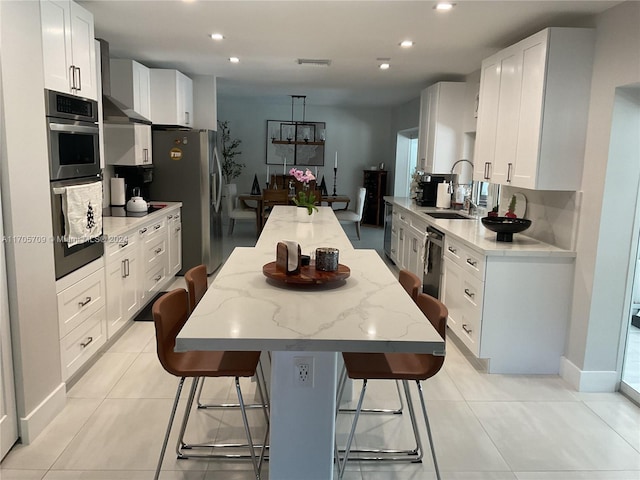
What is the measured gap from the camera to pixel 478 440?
2.67 m

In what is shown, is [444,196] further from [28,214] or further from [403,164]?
[28,214]

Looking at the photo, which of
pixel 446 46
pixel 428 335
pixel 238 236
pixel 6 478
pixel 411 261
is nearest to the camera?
pixel 428 335

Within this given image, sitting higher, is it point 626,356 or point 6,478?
point 626,356

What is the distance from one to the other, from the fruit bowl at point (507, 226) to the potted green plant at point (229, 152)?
710 centimetres

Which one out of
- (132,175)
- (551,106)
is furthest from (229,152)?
(551,106)

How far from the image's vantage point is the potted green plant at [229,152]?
9.99 meters

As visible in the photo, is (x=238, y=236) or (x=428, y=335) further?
(x=238, y=236)

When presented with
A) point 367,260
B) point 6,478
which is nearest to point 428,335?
point 367,260

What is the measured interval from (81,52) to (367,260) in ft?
7.25

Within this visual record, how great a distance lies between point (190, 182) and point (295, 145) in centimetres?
463

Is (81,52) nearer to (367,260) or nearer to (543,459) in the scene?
(367,260)

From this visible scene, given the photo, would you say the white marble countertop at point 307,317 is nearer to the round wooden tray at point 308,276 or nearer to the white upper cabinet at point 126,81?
the round wooden tray at point 308,276

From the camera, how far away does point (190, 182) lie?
574 centimetres

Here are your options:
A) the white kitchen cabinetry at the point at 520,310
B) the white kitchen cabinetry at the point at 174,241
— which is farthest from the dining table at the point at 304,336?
the white kitchen cabinetry at the point at 174,241
